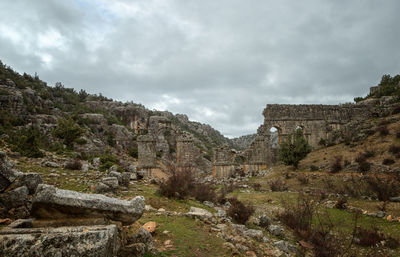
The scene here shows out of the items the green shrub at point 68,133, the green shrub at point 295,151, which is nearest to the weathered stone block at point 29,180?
the green shrub at point 295,151

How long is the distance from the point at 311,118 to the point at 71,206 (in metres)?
29.4

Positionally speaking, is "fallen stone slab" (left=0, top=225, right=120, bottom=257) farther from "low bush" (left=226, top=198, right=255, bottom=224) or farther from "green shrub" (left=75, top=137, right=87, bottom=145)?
"green shrub" (left=75, top=137, right=87, bottom=145)

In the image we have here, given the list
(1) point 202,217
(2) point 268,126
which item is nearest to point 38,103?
(2) point 268,126

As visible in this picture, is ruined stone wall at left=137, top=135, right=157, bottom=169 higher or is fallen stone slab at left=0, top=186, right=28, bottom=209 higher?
ruined stone wall at left=137, top=135, right=157, bottom=169

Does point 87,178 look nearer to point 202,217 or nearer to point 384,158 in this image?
point 202,217

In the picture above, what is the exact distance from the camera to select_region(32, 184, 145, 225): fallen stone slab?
251cm

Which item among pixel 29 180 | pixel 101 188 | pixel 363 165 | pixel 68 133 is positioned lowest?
pixel 101 188

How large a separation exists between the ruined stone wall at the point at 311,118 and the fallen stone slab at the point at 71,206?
80.0 ft

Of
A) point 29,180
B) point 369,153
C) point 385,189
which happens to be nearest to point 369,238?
point 385,189

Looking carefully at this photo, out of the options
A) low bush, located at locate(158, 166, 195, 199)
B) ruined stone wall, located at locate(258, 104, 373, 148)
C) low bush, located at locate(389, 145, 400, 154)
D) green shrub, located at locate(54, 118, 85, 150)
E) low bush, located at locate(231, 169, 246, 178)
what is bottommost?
low bush, located at locate(231, 169, 246, 178)

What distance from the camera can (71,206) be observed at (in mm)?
2557

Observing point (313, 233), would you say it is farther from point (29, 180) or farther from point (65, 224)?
point (29, 180)

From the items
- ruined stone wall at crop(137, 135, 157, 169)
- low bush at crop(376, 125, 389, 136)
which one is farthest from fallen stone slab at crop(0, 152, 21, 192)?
low bush at crop(376, 125, 389, 136)

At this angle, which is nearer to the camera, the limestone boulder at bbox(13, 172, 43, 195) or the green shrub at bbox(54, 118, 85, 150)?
the limestone boulder at bbox(13, 172, 43, 195)
